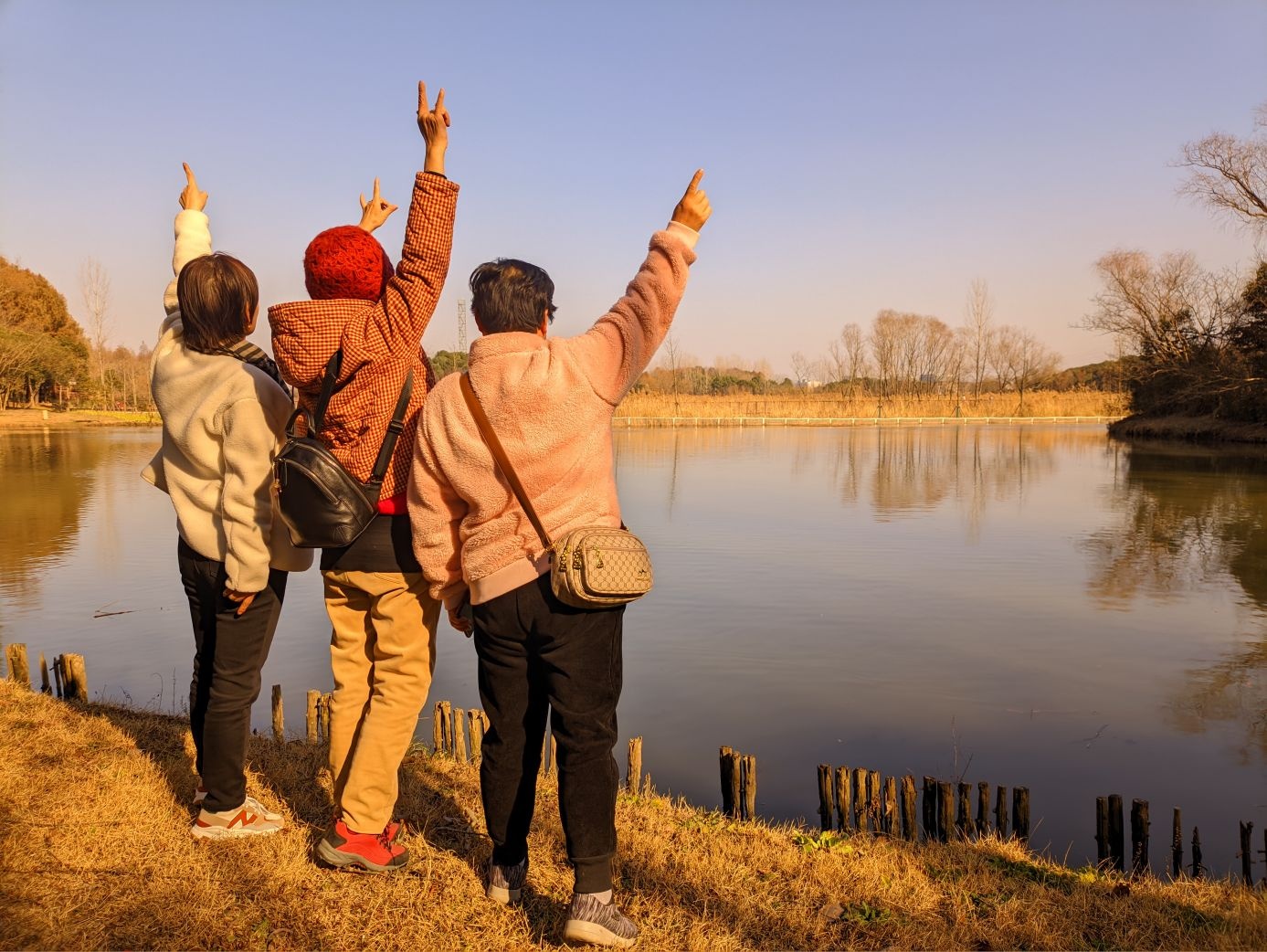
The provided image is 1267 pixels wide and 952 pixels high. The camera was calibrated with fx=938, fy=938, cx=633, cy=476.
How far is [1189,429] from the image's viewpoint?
112 ft

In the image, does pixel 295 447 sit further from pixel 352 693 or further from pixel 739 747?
pixel 739 747

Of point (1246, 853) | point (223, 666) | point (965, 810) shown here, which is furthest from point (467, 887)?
point (1246, 853)

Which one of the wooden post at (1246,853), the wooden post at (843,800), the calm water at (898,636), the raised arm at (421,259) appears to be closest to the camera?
the raised arm at (421,259)

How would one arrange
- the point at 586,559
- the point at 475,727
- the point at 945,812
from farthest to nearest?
the point at 475,727 < the point at 945,812 < the point at 586,559

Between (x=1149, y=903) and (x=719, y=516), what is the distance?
470 inches

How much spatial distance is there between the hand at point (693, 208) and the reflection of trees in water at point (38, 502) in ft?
29.9

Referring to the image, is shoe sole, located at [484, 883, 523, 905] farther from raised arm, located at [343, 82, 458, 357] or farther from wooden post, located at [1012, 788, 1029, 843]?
wooden post, located at [1012, 788, 1029, 843]

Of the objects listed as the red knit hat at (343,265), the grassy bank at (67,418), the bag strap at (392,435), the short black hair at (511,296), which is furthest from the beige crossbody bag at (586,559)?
the grassy bank at (67,418)

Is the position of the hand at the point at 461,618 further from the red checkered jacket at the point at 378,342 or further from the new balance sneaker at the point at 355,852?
the new balance sneaker at the point at 355,852

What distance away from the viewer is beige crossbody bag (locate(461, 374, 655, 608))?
2.33 metres

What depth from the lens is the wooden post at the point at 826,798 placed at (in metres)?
4.45

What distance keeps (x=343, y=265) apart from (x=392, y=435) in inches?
20.1

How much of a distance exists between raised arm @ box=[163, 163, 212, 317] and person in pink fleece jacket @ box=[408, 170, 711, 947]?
1.18 m

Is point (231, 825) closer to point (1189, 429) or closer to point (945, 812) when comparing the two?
point (945, 812)
